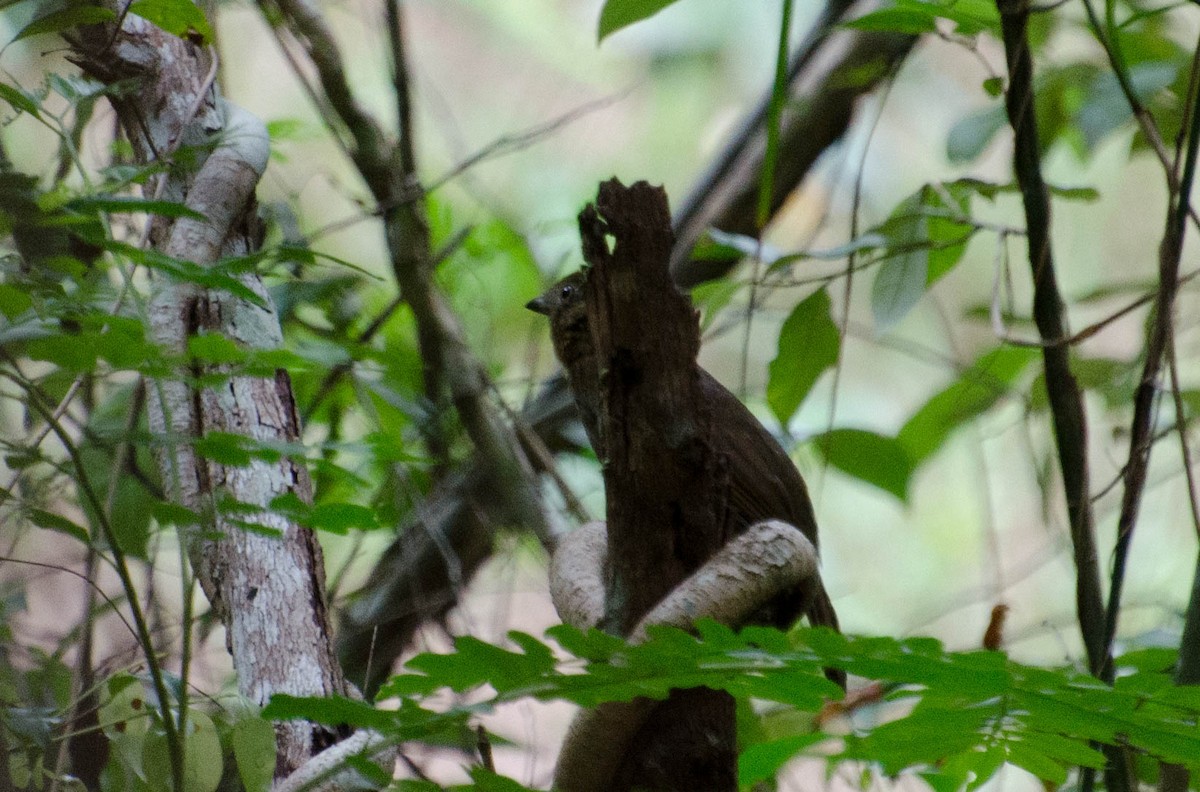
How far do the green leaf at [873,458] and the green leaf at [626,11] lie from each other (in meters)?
0.77

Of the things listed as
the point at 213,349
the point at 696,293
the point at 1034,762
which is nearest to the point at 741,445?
the point at 696,293

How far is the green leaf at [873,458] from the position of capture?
72.0 inches

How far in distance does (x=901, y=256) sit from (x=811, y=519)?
426 millimetres

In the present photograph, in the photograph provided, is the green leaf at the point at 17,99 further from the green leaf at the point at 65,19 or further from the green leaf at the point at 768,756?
the green leaf at the point at 768,756

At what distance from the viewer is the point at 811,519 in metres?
1.60

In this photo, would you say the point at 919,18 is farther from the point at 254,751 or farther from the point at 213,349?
the point at 254,751

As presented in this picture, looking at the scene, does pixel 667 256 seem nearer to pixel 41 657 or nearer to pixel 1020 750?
pixel 1020 750

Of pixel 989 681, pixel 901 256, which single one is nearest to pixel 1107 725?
pixel 989 681

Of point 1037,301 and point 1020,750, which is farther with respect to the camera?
point 1037,301

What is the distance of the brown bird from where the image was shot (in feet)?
4.65

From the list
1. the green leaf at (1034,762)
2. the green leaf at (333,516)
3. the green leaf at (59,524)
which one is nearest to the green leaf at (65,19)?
the green leaf at (59,524)

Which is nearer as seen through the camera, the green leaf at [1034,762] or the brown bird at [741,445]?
the green leaf at [1034,762]

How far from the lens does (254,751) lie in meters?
1.00

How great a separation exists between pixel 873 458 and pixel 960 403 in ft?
0.64
